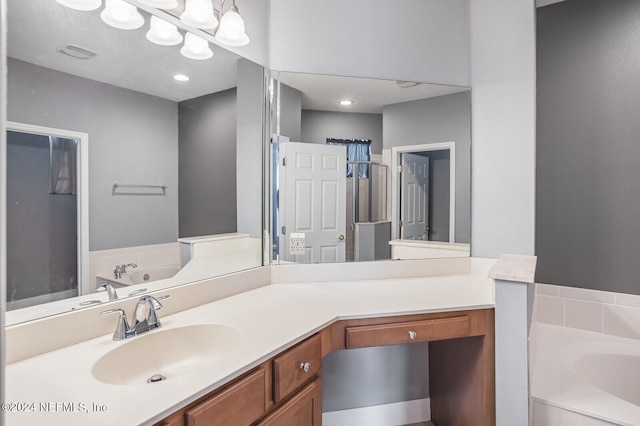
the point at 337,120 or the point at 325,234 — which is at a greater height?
the point at 337,120

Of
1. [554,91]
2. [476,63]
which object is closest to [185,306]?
[476,63]

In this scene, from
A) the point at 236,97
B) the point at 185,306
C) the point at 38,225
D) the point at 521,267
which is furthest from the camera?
the point at 236,97

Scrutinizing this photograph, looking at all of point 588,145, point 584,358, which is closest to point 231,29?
point 588,145

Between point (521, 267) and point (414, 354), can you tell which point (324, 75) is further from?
point (414, 354)

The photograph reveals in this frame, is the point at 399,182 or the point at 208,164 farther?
the point at 399,182

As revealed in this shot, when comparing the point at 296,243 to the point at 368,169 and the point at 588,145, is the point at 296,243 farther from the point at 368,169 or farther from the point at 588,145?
the point at 588,145

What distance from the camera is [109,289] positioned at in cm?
123

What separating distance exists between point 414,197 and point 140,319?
1.61 metres

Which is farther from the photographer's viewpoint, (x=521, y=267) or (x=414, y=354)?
(x=414, y=354)

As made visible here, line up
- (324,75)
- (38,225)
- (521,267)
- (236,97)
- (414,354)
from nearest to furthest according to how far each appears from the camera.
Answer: (38,225)
(521,267)
(236,97)
(324,75)
(414,354)

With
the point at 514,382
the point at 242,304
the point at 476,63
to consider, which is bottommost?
the point at 514,382

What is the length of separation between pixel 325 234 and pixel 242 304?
26.0 inches

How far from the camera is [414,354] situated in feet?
6.90

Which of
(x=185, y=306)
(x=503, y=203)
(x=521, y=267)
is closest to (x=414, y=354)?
(x=521, y=267)
